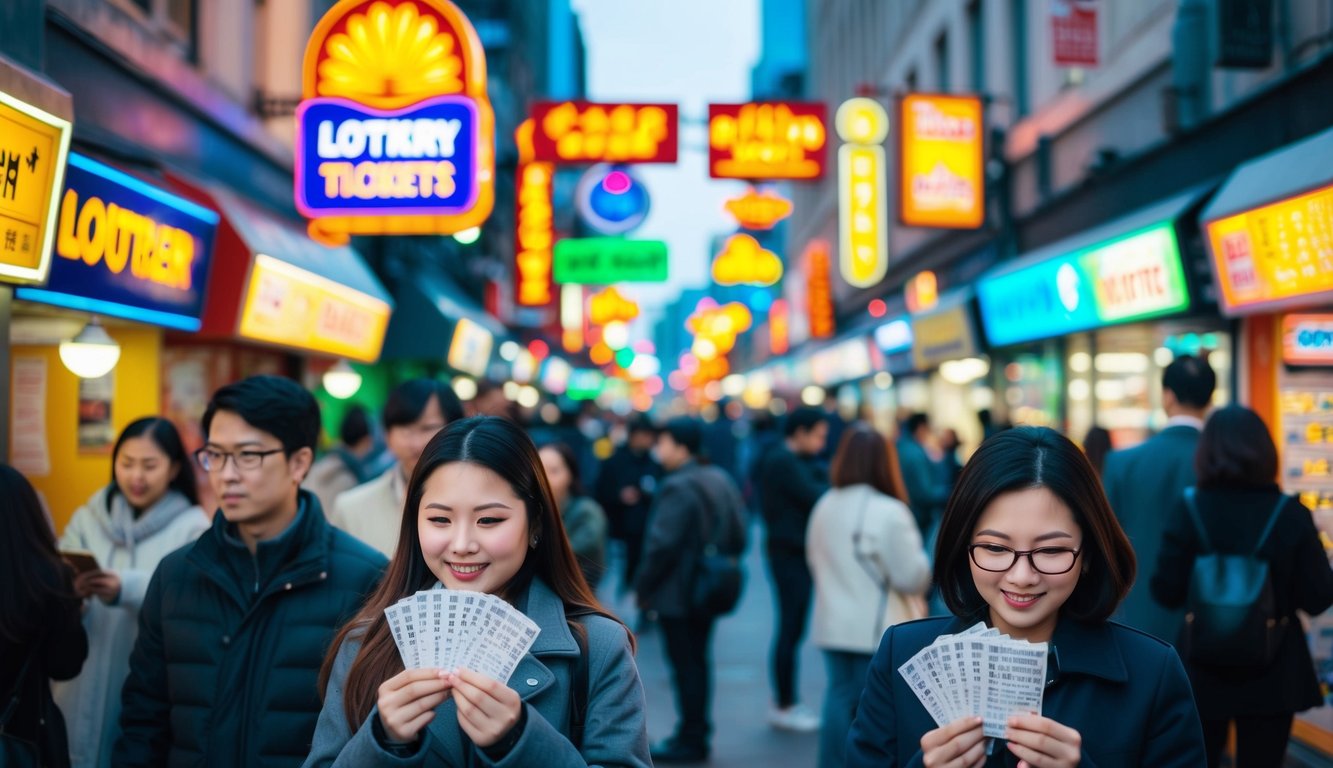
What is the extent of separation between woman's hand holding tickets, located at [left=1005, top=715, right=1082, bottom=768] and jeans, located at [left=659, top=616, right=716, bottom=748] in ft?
18.1

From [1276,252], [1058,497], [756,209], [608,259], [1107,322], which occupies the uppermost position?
[756,209]

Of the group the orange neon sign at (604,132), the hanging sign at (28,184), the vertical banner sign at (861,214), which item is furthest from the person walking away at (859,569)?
the vertical banner sign at (861,214)

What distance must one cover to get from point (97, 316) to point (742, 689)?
5.37 metres

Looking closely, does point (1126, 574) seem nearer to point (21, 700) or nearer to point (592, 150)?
point (21, 700)

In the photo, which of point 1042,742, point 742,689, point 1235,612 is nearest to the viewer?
point 1042,742

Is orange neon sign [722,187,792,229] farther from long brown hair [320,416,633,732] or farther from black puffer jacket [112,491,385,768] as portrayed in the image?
long brown hair [320,416,633,732]

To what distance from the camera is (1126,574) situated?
2586 millimetres

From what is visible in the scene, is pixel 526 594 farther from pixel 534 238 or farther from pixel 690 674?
pixel 534 238

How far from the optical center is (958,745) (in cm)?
225

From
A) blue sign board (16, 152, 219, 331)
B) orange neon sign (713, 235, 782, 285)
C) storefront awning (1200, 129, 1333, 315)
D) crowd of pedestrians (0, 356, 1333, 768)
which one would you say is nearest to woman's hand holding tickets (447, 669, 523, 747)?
crowd of pedestrians (0, 356, 1333, 768)

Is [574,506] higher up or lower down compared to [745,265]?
lower down

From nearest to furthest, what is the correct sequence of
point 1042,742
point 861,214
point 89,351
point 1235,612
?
point 1042,742 → point 1235,612 → point 89,351 → point 861,214

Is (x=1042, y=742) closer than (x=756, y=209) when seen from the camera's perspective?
Yes

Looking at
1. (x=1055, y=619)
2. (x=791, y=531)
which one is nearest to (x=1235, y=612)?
(x=1055, y=619)
